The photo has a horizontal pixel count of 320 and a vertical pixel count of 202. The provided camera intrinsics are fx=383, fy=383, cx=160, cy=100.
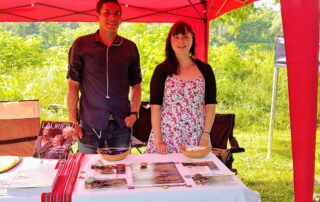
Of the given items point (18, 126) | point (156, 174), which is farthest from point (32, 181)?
point (18, 126)

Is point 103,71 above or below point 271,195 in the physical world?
above

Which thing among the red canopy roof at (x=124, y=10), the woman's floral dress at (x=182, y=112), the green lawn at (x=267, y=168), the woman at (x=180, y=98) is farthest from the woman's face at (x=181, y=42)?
the green lawn at (x=267, y=168)

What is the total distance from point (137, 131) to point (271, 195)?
1448 mm

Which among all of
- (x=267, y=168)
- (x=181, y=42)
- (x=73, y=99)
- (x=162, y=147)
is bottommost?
(x=267, y=168)

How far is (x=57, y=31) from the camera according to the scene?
8773 millimetres

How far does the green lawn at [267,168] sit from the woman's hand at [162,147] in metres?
1.92

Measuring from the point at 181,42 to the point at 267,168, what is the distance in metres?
2.94

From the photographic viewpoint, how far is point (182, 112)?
212cm

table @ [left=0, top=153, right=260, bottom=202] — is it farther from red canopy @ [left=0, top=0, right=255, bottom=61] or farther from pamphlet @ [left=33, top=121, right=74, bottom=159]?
red canopy @ [left=0, top=0, right=255, bottom=61]

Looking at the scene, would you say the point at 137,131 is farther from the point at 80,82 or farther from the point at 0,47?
the point at 0,47

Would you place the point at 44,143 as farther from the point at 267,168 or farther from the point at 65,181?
the point at 267,168

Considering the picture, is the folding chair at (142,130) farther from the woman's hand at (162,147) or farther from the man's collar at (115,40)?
the woman's hand at (162,147)

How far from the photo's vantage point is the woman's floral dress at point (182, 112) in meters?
2.10

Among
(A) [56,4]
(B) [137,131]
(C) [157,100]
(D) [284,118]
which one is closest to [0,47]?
(A) [56,4]
